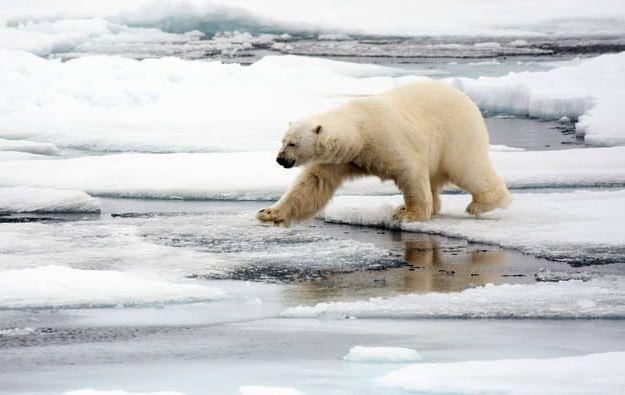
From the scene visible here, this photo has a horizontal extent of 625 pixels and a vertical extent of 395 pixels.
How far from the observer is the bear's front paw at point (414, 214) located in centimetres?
646

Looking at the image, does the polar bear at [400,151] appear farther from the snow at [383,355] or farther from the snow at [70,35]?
the snow at [70,35]

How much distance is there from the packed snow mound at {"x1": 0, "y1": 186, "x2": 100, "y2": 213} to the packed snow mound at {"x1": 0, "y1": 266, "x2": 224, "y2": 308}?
232 centimetres

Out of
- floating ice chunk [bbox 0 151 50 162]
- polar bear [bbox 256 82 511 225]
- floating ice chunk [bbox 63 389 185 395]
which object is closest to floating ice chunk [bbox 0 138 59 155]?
floating ice chunk [bbox 0 151 50 162]

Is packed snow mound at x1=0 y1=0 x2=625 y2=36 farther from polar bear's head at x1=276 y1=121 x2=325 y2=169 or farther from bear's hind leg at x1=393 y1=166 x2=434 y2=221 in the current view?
polar bear's head at x1=276 y1=121 x2=325 y2=169

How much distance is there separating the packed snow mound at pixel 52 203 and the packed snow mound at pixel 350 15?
17.4 metres

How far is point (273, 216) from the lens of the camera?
6.51m

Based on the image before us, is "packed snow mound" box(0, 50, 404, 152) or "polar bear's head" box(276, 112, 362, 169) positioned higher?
"polar bear's head" box(276, 112, 362, 169)

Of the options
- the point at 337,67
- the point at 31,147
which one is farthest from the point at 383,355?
the point at 337,67

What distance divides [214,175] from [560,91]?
21.7ft

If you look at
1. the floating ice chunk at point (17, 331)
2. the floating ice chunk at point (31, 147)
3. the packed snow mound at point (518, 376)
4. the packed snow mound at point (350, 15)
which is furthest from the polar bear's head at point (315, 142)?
the packed snow mound at point (350, 15)

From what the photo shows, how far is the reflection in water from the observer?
4727 millimetres

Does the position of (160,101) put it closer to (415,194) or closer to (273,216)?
(273,216)

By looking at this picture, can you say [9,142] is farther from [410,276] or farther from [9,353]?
[9,353]

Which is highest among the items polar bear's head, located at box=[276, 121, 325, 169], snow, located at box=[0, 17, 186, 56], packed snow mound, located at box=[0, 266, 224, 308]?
snow, located at box=[0, 17, 186, 56]
